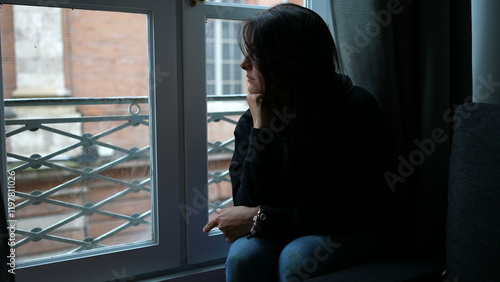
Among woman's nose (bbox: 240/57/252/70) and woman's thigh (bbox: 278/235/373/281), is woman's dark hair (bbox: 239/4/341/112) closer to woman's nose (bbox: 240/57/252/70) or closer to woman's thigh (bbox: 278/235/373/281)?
woman's nose (bbox: 240/57/252/70)

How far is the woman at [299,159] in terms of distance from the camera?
1.25m

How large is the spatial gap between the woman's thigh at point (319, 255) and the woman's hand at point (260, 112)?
368 mm

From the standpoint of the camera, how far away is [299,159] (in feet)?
4.30

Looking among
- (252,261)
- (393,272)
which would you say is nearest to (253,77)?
(252,261)

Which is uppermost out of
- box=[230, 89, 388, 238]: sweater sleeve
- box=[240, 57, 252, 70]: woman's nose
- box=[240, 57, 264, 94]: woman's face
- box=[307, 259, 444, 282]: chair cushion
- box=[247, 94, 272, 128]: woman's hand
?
box=[240, 57, 252, 70]: woman's nose

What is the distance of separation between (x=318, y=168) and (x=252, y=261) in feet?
1.06

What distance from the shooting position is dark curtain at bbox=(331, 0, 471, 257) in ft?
4.62

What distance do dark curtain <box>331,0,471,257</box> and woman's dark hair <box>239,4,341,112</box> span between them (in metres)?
0.18

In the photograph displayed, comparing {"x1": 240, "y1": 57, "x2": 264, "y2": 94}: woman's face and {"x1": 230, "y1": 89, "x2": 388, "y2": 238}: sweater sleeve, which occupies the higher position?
{"x1": 240, "y1": 57, "x2": 264, "y2": 94}: woman's face

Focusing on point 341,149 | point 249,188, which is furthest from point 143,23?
point 341,149

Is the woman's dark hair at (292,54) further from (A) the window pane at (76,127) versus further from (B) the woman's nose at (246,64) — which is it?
(A) the window pane at (76,127)

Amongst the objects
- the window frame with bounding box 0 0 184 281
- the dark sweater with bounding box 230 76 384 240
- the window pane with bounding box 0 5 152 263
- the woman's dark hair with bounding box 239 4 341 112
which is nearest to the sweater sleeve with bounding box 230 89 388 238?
the dark sweater with bounding box 230 76 384 240

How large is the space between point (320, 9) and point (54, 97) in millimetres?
1051

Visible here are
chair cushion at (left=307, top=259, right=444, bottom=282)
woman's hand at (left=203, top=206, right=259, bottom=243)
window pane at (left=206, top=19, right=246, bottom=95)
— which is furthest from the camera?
window pane at (left=206, top=19, right=246, bottom=95)
